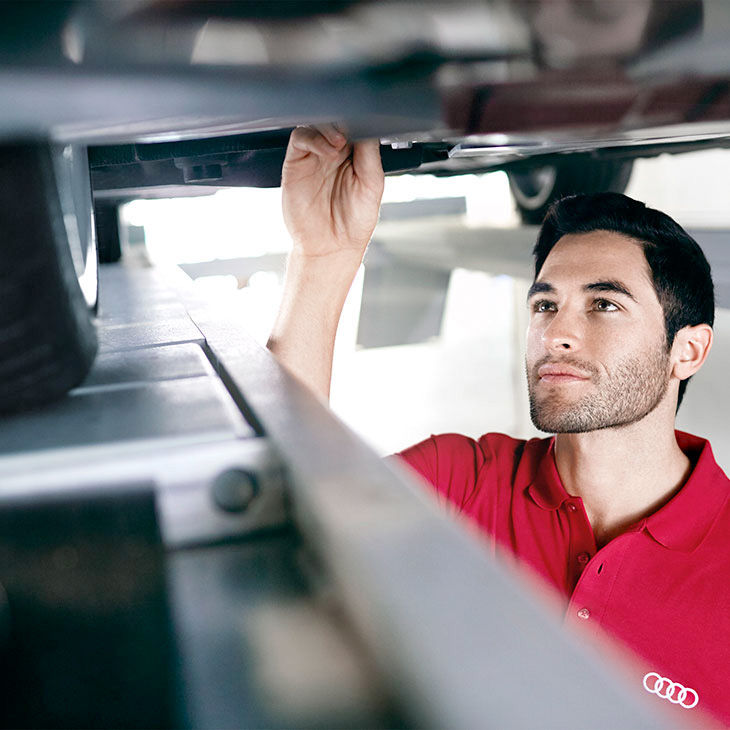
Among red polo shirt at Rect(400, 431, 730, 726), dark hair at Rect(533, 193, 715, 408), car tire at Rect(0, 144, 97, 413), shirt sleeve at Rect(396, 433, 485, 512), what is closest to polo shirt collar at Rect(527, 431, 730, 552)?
red polo shirt at Rect(400, 431, 730, 726)

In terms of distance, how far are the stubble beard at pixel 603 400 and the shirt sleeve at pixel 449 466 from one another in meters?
0.15

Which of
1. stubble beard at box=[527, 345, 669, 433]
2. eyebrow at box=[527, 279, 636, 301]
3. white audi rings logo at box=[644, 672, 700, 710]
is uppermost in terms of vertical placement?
eyebrow at box=[527, 279, 636, 301]

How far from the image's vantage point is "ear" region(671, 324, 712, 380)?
123 cm

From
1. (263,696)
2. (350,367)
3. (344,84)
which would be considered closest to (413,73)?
(344,84)

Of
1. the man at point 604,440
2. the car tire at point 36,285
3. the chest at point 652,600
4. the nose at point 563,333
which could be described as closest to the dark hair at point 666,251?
the man at point 604,440

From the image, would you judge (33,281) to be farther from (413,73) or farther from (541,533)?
(541,533)

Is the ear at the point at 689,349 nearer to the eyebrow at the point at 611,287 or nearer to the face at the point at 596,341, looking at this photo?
the face at the point at 596,341

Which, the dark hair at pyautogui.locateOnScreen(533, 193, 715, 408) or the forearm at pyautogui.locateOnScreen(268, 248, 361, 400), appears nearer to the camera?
the forearm at pyautogui.locateOnScreen(268, 248, 361, 400)

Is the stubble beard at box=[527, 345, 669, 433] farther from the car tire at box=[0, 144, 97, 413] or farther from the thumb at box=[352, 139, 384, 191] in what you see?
the car tire at box=[0, 144, 97, 413]

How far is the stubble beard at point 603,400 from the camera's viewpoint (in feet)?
3.66

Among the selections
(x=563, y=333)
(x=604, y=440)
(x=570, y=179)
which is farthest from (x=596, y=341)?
(x=570, y=179)

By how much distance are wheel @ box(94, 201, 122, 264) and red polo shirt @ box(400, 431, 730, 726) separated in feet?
1.97

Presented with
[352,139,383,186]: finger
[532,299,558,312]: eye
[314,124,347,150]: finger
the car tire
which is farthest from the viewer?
[532,299,558,312]: eye

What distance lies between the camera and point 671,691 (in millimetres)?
881
